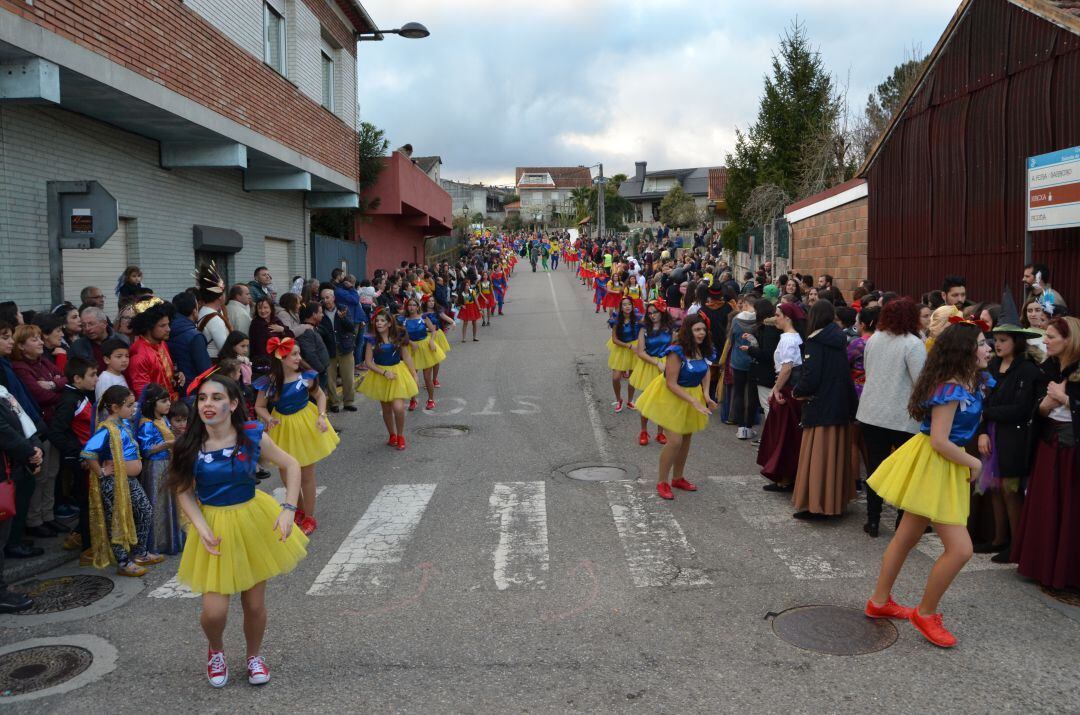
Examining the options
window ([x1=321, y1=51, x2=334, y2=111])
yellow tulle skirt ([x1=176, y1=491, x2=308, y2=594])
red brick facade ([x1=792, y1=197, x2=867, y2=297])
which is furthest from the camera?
window ([x1=321, y1=51, x2=334, y2=111])

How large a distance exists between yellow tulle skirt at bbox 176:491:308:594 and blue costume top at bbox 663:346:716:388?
427 centimetres

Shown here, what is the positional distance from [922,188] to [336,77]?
44.7 ft

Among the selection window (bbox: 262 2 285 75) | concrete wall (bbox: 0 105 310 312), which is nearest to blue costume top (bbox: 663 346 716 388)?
concrete wall (bbox: 0 105 310 312)

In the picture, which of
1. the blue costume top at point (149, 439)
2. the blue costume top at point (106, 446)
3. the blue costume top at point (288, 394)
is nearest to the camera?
the blue costume top at point (106, 446)

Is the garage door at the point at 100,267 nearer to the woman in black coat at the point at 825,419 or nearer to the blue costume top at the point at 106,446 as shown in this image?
the blue costume top at the point at 106,446

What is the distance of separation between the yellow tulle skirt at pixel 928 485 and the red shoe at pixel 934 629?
0.55m

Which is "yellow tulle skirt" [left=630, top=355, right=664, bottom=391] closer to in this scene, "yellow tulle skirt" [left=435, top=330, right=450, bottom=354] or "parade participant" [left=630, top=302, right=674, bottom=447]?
"parade participant" [left=630, top=302, right=674, bottom=447]

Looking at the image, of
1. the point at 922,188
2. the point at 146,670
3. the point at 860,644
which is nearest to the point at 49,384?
the point at 146,670

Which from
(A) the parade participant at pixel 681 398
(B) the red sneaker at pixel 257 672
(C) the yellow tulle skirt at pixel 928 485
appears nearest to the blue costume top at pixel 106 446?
(B) the red sneaker at pixel 257 672

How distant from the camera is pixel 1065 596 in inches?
215

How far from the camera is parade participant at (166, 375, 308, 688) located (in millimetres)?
4316

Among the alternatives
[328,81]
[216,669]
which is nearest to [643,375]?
[216,669]

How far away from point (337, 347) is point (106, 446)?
6635 mm

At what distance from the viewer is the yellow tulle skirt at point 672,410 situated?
7801mm
